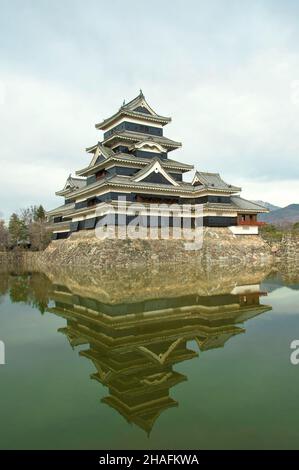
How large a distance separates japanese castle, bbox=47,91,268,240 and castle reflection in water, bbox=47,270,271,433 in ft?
61.1

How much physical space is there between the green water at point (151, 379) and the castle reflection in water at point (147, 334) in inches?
1.0

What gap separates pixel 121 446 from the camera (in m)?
3.83

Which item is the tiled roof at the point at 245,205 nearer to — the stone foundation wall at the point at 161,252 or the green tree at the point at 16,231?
the stone foundation wall at the point at 161,252

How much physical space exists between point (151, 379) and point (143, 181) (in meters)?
28.3

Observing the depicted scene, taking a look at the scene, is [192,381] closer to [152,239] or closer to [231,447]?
[231,447]

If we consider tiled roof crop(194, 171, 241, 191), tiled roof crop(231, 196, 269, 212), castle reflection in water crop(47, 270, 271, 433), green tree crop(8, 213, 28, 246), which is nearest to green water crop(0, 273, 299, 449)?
castle reflection in water crop(47, 270, 271, 433)

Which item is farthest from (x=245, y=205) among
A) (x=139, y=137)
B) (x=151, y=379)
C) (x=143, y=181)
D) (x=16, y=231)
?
(x=151, y=379)

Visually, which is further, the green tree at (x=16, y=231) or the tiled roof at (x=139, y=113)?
the green tree at (x=16, y=231)

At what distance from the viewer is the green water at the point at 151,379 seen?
13.3ft

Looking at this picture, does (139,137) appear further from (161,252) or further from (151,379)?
(151,379)

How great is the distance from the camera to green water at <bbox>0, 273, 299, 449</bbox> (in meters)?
4.05

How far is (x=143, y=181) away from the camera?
108 ft

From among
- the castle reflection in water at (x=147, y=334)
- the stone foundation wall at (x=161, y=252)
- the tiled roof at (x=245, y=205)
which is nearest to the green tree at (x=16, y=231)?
the stone foundation wall at (x=161, y=252)

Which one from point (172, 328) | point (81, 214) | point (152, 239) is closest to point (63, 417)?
point (172, 328)
